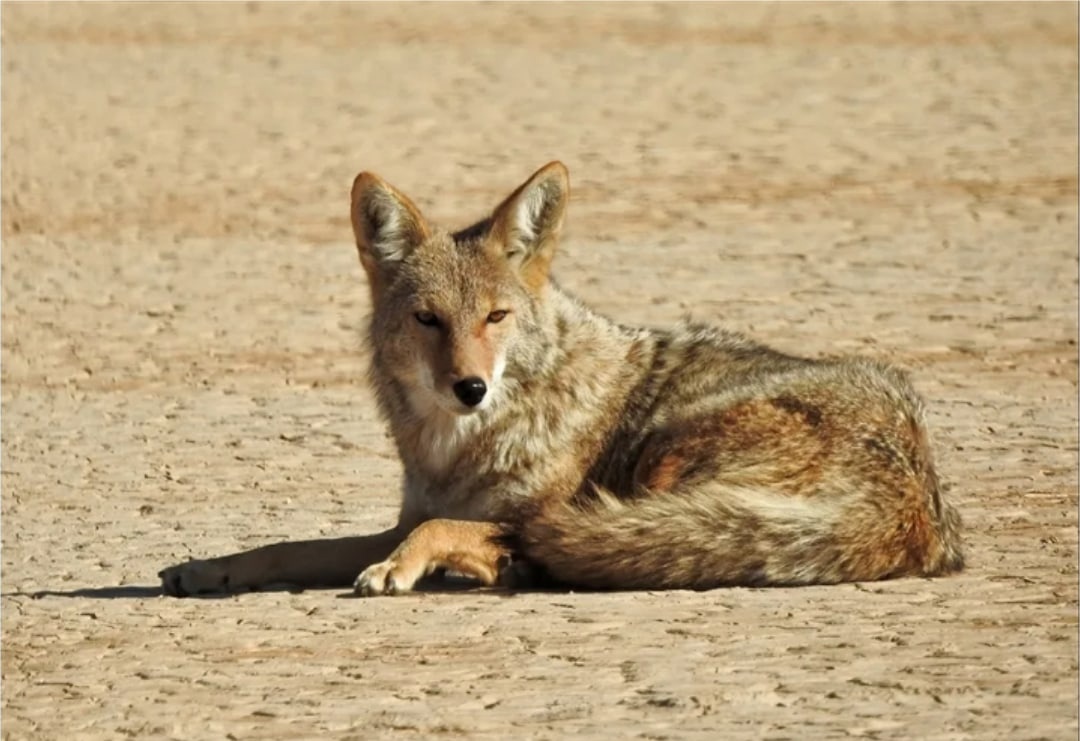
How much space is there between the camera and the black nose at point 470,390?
305 inches

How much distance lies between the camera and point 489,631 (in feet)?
23.6

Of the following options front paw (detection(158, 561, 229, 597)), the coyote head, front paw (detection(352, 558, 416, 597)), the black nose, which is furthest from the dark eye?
front paw (detection(158, 561, 229, 597))

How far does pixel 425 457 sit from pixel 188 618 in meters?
1.07

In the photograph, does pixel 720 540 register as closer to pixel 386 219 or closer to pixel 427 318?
pixel 427 318

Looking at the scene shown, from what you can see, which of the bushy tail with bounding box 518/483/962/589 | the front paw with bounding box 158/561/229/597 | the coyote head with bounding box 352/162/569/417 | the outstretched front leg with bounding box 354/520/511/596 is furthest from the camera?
the front paw with bounding box 158/561/229/597

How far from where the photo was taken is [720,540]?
24.5 ft

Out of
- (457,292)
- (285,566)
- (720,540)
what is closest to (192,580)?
(285,566)

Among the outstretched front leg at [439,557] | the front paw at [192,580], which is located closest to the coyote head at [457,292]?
the outstretched front leg at [439,557]

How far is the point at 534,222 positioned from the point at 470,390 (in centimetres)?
78

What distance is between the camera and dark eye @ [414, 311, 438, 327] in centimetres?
795

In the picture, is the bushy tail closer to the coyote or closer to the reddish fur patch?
the coyote

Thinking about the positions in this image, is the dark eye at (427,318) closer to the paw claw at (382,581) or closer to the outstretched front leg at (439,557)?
the outstretched front leg at (439,557)

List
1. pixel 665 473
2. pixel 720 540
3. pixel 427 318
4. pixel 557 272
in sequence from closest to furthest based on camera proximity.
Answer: pixel 720 540, pixel 665 473, pixel 427 318, pixel 557 272

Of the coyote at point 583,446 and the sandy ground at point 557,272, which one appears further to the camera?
the coyote at point 583,446
